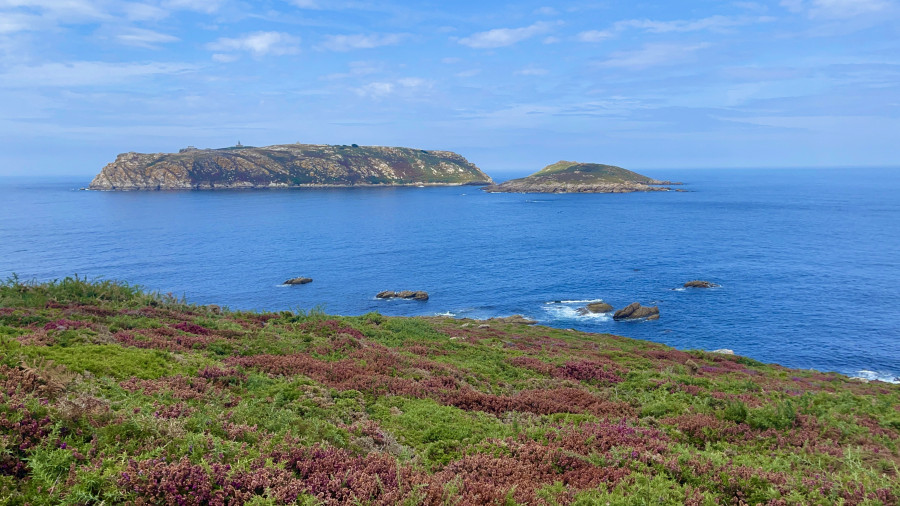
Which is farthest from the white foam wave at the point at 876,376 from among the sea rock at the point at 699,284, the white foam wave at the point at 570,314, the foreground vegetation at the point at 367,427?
the foreground vegetation at the point at 367,427

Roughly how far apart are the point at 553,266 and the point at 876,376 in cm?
5350

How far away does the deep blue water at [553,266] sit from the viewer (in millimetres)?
59312

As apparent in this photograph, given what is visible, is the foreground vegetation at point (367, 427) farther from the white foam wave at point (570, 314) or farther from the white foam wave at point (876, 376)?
the white foam wave at point (570, 314)

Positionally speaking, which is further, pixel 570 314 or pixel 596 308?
pixel 596 308

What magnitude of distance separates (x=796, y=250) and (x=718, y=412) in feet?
359

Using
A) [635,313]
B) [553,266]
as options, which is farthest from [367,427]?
[553,266]

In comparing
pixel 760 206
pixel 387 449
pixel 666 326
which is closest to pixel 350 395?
pixel 387 449

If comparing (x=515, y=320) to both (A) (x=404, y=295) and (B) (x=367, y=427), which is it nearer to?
(A) (x=404, y=295)

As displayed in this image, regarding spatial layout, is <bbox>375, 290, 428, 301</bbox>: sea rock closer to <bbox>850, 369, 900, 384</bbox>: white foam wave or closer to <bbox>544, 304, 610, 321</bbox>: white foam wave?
<bbox>544, 304, 610, 321</bbox>: white foam wave

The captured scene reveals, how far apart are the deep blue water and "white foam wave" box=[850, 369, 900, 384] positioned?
565mm

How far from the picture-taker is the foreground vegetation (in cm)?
767

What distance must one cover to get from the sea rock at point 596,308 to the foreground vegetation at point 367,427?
138 feet

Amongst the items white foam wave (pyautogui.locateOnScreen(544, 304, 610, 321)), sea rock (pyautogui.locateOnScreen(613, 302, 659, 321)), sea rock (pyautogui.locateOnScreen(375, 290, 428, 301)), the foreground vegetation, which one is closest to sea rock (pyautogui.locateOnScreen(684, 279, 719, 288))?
sea rock (pyautogui.locateOnScreen(613, 302, 659, 321))

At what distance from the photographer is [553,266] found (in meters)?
93.5
